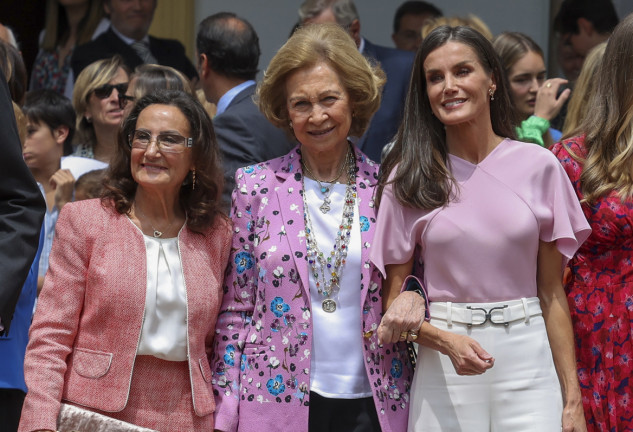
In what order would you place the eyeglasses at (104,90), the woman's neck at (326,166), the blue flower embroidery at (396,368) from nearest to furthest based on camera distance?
1. the blue flower embroidery at (396,368)
2. the woman's neck at (326,166)
3. the eyeglasses at (104,90)

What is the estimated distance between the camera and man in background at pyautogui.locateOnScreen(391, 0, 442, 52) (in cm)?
800

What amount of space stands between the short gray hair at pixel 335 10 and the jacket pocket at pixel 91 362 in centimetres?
318

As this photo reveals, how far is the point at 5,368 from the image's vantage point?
4.04 metres

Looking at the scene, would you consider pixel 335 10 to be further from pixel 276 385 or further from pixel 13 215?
pixel 13 215

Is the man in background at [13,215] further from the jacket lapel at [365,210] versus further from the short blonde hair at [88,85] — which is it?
the short blonde hair at [88,85]

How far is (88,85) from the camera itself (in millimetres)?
6504

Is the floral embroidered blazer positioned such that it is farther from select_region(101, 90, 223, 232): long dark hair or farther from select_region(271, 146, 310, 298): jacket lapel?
select_region(101, 90, 223, 232): long dark hair

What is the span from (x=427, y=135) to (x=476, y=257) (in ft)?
1.70

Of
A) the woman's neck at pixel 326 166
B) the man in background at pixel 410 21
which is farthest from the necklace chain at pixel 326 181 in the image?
the man in background at pixel 410 21

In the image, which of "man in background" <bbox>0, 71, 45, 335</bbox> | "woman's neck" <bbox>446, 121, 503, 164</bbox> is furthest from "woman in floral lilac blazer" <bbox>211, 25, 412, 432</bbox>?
"man in background" <bbox>0, 71, 45, 335</bbox>

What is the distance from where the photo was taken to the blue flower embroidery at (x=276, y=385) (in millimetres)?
4000

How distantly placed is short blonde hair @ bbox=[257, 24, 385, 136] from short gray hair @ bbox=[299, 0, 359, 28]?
7.19 feet

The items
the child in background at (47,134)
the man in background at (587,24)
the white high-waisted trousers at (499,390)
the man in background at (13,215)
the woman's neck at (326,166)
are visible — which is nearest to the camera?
the man in background at (13,215)

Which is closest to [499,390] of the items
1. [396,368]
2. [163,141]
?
[396,368]
